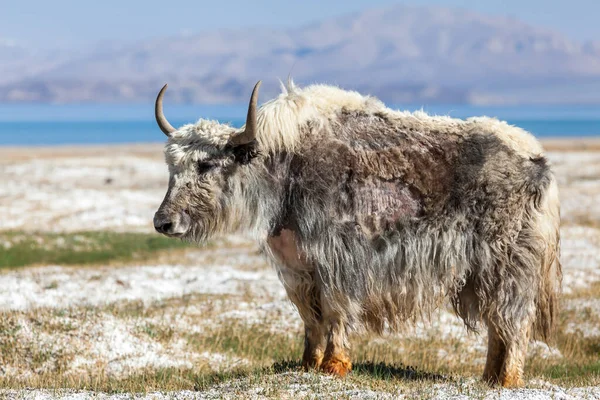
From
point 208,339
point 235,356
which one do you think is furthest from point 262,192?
point 208,339

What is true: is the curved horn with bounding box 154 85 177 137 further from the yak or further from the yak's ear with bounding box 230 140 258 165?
the yak's ear with bounding box 230 140 258 165

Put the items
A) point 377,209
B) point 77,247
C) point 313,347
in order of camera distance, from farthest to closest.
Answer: point 77,247, point 313,347, point 377,209

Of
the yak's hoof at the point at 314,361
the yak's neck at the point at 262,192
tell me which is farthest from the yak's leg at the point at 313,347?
the yak's neck at the point at 262,192

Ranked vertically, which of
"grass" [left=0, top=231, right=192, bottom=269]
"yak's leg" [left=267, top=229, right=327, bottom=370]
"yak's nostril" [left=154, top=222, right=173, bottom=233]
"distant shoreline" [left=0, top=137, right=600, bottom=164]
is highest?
"distant shoreline" [left=0, top=137, right=600, bottom=164]

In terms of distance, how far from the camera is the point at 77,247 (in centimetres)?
2369

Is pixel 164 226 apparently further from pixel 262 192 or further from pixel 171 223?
pixel 262 192

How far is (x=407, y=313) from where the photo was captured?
325 inches

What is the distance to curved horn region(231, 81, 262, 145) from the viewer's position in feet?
25.0

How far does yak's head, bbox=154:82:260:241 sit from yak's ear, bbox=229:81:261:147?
11 millimetres

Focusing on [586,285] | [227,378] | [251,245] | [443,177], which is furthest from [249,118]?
[251,245]

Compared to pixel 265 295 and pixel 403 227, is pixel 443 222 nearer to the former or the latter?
pixel 403 227

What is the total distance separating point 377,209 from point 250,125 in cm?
134

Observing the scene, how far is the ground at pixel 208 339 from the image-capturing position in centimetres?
792

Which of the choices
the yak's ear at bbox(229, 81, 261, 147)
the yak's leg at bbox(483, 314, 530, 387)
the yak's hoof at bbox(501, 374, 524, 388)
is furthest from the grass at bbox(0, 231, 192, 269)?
the yak's hoof at bbox(501, 374, 524, 388)
